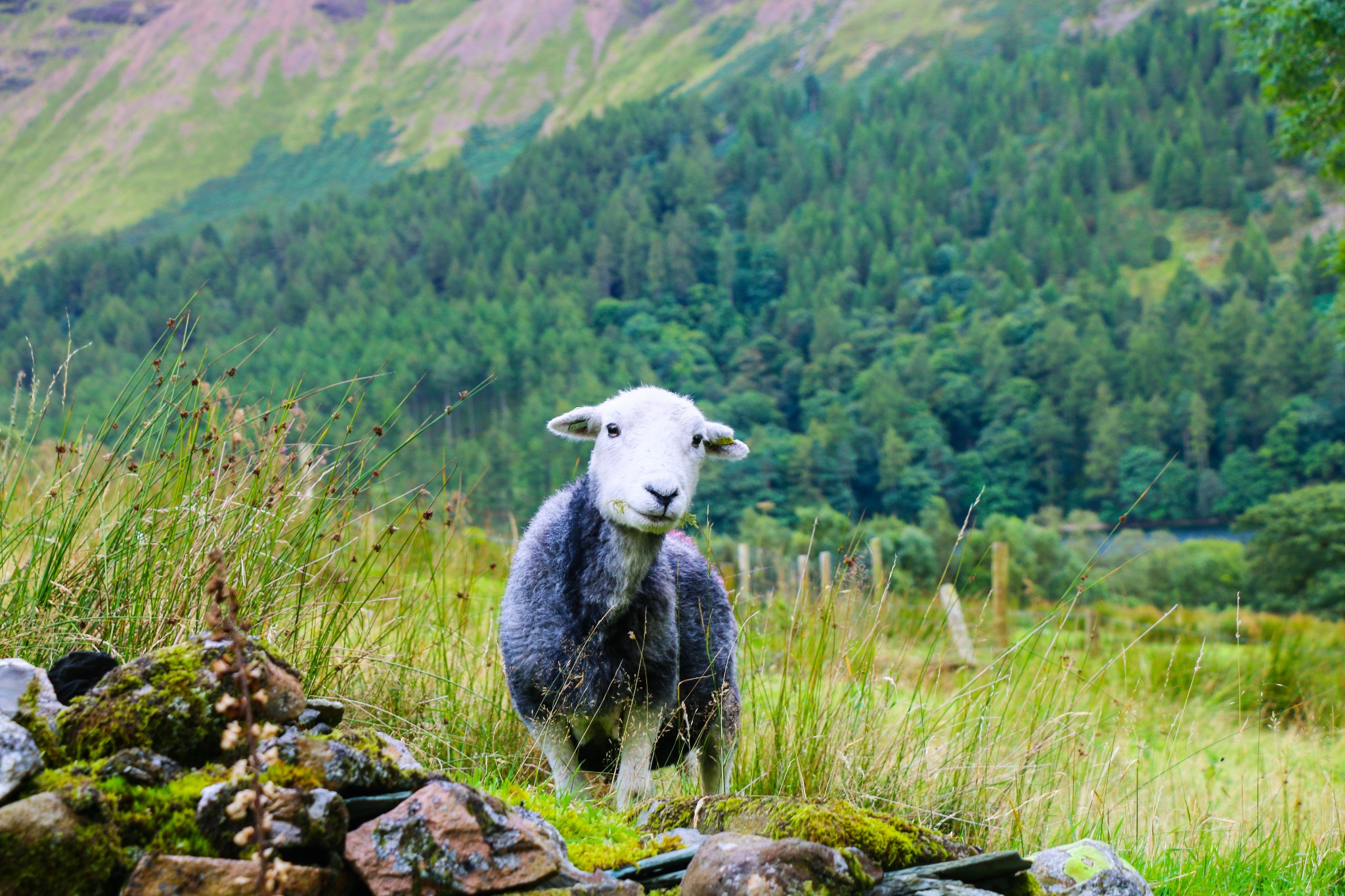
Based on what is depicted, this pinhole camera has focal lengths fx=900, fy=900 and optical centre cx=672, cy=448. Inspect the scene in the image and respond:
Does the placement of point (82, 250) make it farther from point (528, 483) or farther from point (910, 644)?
point (910, 644)

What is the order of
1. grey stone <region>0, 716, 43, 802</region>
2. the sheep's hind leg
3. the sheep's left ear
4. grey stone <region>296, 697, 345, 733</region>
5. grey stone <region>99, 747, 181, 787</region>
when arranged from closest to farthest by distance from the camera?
grey stone <region>0, 716, 43, 802</region> → grey stone <region>99, 747, 181, 787</region> → grey stone <region>296, 697, 345, 733</region> → the sheep's hind leg → the sheep's left ear

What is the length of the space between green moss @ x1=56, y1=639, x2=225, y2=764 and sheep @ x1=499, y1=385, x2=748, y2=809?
1.52 m

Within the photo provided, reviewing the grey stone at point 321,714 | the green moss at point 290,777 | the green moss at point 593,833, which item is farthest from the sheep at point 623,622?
the green moss at point 290,777

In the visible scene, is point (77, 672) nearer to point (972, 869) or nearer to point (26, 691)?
point (26, 691)

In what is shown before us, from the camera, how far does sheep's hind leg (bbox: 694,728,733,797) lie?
153 inches

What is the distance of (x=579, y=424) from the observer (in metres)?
4.04

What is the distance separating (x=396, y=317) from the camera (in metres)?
115

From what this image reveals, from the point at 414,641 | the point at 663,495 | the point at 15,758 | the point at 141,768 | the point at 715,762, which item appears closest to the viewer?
the point at 15,758

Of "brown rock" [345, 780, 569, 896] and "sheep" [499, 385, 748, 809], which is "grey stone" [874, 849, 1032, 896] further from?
"sheep" [499, 385, 748, 809]

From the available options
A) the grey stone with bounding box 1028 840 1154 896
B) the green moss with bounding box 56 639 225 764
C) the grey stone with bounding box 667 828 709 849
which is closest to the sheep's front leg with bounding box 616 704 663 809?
the grey stone with bounding box 667 828 709 849

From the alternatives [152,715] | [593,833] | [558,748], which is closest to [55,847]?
[152,715]

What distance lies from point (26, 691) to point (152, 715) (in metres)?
0.35

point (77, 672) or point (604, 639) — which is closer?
point (77, 672)

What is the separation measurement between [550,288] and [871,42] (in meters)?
104
